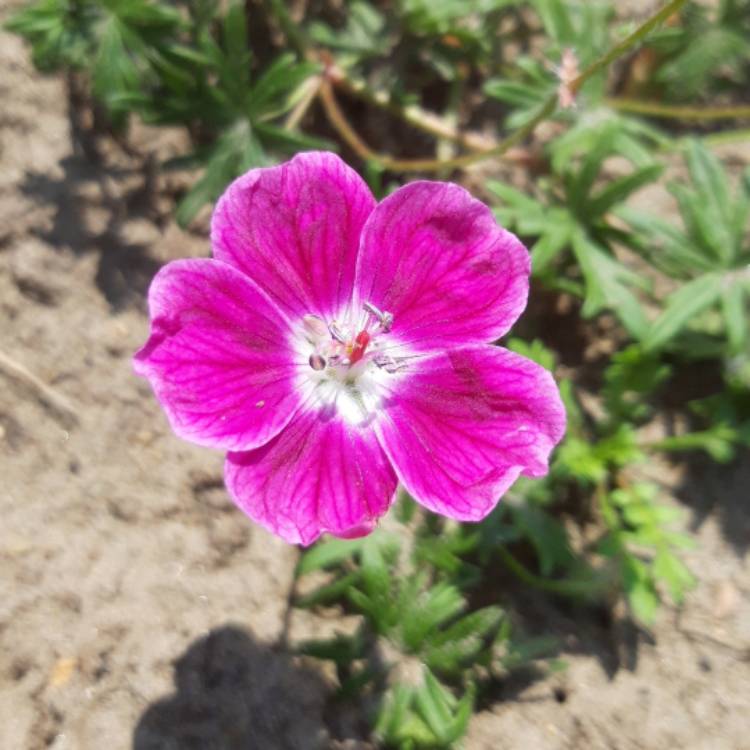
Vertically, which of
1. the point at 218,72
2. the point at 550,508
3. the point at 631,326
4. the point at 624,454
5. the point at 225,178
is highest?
the point at 218,72

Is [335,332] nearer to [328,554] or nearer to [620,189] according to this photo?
[328,554]

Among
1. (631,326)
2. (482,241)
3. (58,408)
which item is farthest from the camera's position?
(631,326)

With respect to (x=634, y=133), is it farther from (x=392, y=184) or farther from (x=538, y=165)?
(x=392, y=184)

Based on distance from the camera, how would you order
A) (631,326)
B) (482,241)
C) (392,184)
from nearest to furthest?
(482,241)
(631,326)
(392,184)

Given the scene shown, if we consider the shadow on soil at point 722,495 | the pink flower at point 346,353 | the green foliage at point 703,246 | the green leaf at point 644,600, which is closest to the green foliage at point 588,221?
the green foliage at point 703,246

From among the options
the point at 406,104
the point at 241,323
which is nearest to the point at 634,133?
the point at 406,104

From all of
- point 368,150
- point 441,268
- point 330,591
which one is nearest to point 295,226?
point 441,268

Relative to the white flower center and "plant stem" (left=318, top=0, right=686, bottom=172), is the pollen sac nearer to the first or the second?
the white flower center

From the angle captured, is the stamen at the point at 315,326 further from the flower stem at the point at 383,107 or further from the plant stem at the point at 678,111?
the plant stem at the point at 678,111
